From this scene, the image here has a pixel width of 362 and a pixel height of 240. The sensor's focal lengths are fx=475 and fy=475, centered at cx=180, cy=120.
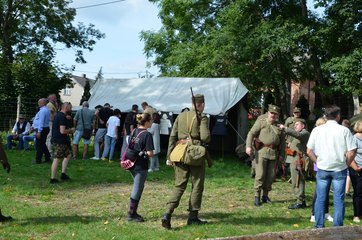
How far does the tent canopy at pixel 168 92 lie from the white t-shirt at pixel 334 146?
861 centimetres

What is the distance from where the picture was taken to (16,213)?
24.9 feet

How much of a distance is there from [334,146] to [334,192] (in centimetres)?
64

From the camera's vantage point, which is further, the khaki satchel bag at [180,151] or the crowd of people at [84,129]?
the crowd of people at [84,129]

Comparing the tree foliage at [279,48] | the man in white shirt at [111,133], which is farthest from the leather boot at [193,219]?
the tree foliage at [279,48]

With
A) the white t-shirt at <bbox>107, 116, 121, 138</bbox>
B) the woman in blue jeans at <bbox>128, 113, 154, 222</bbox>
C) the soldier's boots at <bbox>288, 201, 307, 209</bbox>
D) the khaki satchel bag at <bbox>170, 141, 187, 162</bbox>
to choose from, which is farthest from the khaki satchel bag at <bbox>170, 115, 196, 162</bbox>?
the white t-shirt at <bbox>107, 116, 121, 138</bbox>

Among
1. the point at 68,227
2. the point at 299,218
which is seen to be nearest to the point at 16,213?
the point at 68,227

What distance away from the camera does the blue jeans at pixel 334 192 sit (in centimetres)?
645

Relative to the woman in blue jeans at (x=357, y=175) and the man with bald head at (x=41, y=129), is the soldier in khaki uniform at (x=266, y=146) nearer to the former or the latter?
the woman in blue jeans at (x=357, y=175)

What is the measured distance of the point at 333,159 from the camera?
641cm

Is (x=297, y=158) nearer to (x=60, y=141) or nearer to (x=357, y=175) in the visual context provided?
(x=357, y=175)

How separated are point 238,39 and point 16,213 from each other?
14.4 meters

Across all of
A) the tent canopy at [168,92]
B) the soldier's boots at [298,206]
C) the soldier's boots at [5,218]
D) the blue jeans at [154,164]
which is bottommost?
the soldier's boots at [5,218]

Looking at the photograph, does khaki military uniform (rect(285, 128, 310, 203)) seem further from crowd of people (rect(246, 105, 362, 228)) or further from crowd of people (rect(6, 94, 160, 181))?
crowd of people (rect(6, 94, 160, 181))

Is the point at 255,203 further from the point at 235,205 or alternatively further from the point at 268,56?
the point at 268,56
